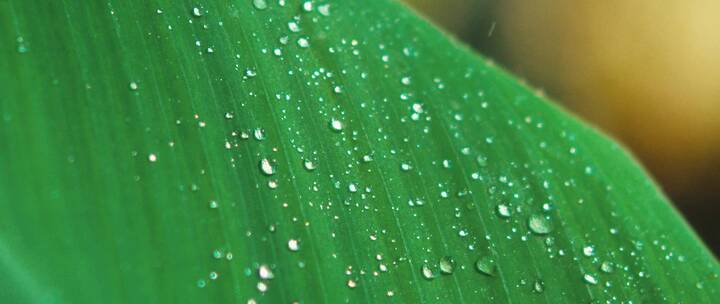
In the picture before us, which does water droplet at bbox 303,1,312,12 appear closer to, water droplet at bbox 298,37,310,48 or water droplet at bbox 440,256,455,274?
water droplet at bbox 298,37,310,48

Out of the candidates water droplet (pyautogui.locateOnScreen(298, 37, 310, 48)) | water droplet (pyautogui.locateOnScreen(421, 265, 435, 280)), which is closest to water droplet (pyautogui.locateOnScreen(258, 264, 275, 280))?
water droplet (pyautogui.locateOnScreen(421, 265, 435, 280))

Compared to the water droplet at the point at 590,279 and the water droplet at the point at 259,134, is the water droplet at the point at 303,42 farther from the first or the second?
the water droplet at the point at 590,279

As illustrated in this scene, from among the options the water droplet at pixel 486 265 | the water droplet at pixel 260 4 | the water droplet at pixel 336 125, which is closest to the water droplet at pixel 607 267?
the water droplet at pixel 486 265

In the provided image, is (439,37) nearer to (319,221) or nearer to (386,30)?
(386,30)

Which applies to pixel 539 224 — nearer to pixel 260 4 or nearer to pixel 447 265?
pixel 447 265

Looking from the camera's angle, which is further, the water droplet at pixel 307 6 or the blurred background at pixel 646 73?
the blurred background at pixel 646 73

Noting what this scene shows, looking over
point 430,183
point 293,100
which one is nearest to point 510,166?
point 430,183

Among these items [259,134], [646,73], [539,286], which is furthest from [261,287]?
[646,73]
